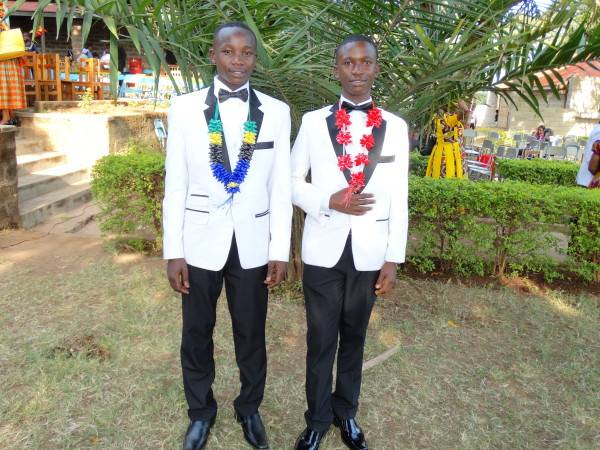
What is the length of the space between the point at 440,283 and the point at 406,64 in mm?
2500

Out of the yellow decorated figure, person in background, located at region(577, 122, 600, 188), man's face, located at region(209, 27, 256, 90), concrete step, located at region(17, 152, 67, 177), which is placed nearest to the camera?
man's face, located at region(209, 27, 256, 90)

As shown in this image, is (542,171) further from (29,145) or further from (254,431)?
(29,145)

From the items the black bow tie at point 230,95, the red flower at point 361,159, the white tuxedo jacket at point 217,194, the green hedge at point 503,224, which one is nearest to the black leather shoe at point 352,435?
the white tuxedo jacket at point 217,194

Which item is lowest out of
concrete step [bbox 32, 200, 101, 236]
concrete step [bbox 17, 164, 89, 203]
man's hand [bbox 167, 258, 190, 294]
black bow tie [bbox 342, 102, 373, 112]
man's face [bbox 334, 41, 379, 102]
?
concrete step [bbox 32, 200, 101, 236]

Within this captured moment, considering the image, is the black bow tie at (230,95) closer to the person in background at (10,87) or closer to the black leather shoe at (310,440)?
the black leather shoe at (310,440)

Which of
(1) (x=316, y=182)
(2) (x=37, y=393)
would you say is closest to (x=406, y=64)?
(1) (x=316, y=182)

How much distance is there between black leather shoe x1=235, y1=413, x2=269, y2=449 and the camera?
8.82 ft

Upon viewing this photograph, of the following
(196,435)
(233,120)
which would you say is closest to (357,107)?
(233,120)

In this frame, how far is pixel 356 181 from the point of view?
238 centimetres

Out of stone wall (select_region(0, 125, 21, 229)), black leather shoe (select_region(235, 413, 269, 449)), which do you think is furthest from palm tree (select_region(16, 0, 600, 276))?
stone wall (select_region(0, 125, 21, 229))

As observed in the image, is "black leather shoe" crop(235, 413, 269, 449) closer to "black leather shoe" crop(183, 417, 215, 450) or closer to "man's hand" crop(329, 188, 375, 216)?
"black leather shoe" crop(183, 417, 215, 450)

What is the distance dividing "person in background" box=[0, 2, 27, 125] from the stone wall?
271 centimetres

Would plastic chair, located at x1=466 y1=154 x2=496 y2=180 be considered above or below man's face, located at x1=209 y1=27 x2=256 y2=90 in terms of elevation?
below

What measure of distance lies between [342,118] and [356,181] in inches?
11.5
